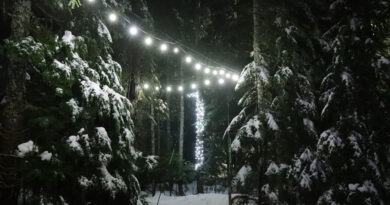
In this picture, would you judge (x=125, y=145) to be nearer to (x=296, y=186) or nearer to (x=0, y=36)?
(x=0, y=36)

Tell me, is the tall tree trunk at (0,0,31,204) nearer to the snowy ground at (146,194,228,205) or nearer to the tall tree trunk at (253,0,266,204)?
the tall tree trunk at (253,0,266,204)

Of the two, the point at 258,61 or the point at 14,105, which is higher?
the point at 258,61

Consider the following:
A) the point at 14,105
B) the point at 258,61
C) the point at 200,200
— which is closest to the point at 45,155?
the point at 14,105

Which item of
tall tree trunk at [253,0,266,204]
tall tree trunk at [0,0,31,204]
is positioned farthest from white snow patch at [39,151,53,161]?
tall tree trunk at [253,0,266,204]

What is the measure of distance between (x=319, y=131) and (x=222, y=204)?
463cm

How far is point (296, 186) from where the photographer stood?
7816 millimetres

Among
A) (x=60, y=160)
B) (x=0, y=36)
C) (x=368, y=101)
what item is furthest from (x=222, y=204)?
(x=0, y=36)

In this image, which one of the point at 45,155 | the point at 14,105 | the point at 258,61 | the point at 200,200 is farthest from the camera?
the point at 200,200

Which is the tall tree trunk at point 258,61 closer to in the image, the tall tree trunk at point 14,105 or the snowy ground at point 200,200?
the snowy ground at point 200,200

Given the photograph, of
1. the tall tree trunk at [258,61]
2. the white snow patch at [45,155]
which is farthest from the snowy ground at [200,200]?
the white snow patch at [45,155]

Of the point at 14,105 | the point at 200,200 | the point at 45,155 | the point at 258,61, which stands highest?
the point at 258,61

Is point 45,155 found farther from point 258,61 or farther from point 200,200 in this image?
point 200,200

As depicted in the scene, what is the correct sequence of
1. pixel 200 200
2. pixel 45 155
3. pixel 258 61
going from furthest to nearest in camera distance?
pixel 200 200
pixel 258 61
pixel 45 155

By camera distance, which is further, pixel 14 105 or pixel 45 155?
pixel 14 105
